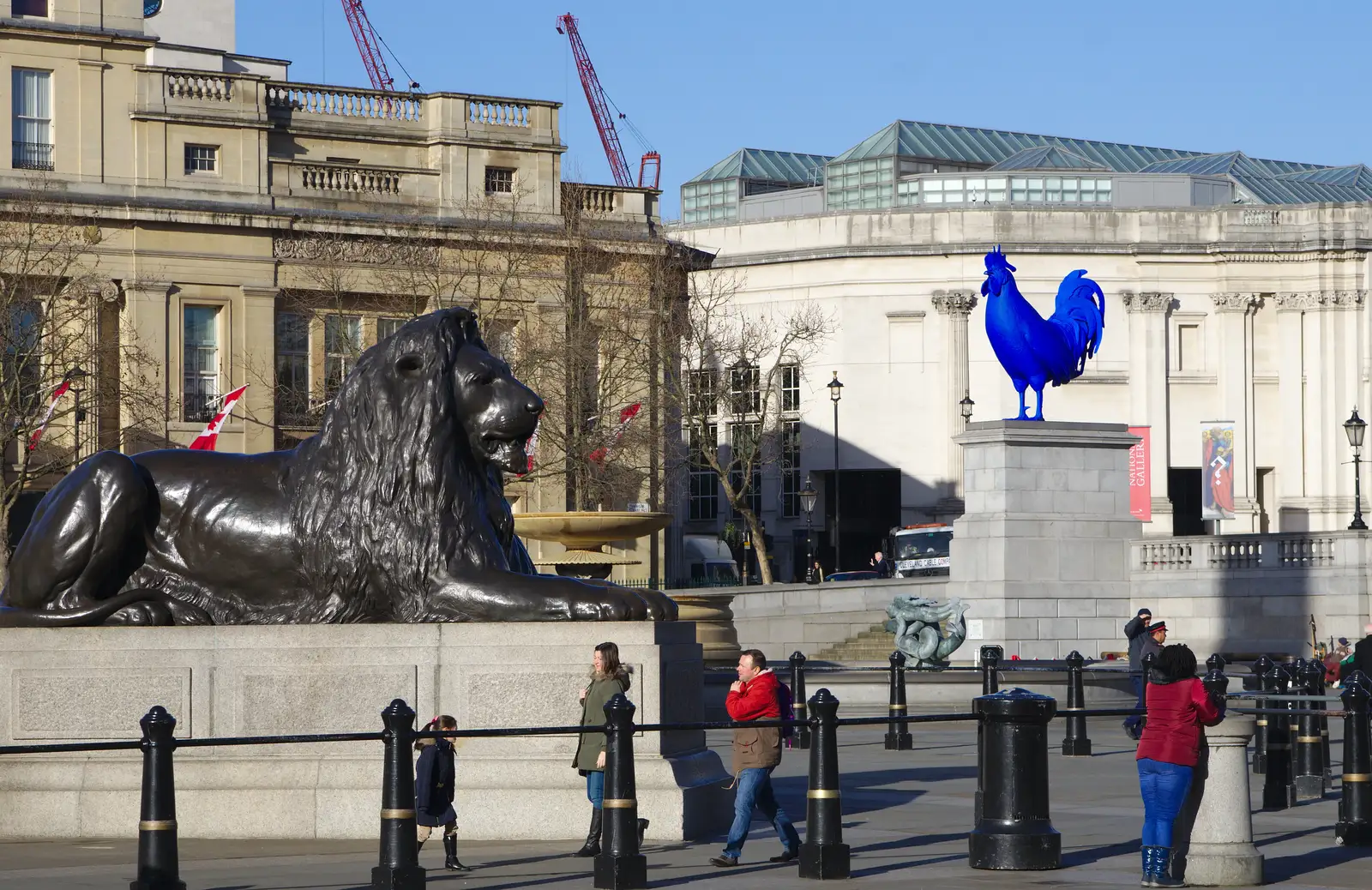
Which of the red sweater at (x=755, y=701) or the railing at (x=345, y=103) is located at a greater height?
the railing at (x=345, y=103)

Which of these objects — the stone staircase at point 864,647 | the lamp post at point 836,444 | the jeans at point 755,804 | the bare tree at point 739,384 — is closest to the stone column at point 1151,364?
the lamp post at point 836,444

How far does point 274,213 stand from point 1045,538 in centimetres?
2464

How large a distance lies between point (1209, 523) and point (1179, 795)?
69658 mm

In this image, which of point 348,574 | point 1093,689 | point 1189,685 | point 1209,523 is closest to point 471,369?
point 348,574

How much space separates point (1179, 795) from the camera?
13258 mm

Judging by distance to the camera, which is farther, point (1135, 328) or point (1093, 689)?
point (1135, 328)

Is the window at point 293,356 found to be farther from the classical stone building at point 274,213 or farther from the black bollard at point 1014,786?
the black bollard at point 1014,786

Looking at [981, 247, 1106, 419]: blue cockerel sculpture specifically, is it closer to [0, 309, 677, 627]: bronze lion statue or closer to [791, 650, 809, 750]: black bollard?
[791, 650, 809, 750]: black bollard

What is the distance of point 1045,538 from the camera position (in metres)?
41.2

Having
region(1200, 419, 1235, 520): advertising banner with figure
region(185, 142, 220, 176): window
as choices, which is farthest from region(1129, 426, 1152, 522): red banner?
region(185, 142, 220, 176): window

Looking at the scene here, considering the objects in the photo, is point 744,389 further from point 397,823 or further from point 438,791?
point 397,823

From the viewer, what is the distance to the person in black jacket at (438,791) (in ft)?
45.1

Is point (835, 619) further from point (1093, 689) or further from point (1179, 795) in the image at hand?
point (1179, 795)

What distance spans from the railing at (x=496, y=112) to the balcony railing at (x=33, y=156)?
11393 millimetres
